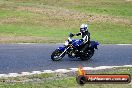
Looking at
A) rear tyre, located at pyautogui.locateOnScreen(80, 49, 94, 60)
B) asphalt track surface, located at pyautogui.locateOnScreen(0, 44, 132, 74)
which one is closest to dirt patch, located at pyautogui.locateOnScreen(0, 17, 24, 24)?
asphalt track surface, located at pyautogui.locateOnScreen(0, 44, 132, 74)

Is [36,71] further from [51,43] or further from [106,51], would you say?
[51,43]

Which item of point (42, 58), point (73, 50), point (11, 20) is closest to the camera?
point (73, 50)

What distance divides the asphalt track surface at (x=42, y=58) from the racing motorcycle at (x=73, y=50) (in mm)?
236

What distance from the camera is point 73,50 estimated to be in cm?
1877

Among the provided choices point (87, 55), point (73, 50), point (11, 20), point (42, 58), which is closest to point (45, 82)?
point (73, 50)

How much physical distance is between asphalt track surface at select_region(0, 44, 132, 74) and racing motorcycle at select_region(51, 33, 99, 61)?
0.77 feet

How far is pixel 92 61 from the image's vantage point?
19031mm

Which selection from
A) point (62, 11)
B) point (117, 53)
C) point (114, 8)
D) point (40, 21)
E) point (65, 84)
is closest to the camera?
point (65, 84)

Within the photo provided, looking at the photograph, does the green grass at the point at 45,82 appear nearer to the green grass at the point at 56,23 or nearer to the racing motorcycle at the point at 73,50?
the racing motorcycle at the point at 73,50

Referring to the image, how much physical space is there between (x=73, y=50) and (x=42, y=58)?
57.0 inches

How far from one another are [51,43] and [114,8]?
28.9 m

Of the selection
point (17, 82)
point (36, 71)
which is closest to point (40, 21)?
point (36, 71)

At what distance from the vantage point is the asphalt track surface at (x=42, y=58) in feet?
55.2

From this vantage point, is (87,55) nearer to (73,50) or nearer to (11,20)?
(73,50)
